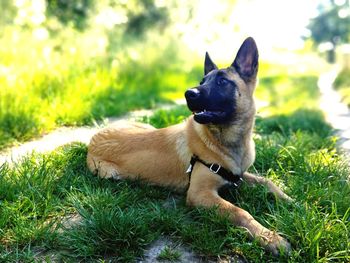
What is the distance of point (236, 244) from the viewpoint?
286 cm

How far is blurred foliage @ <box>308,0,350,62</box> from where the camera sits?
4834 cm

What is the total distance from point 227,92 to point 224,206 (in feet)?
3.20

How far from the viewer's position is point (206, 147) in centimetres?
369

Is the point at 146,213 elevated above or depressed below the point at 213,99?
below

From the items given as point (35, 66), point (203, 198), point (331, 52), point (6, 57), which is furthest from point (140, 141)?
point (331, 52)

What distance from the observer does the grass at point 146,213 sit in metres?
2.79

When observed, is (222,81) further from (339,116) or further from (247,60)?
(339,116)

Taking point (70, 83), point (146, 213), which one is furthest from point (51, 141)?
point (146, 213)

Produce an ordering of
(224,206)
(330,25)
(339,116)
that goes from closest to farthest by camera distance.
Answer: (224,206)
(339,116)
(330,25)

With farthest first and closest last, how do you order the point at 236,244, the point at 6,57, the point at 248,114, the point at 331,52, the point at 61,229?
1. the point at 331,52
2. the point at 6,57
3. the point at 248,114
4. the point at 61,229
5. the point at 236,244

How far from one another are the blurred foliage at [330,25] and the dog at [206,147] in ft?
154

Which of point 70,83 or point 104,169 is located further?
point 70,83

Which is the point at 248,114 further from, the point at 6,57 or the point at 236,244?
the point at 6,57

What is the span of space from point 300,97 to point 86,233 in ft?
25.2
